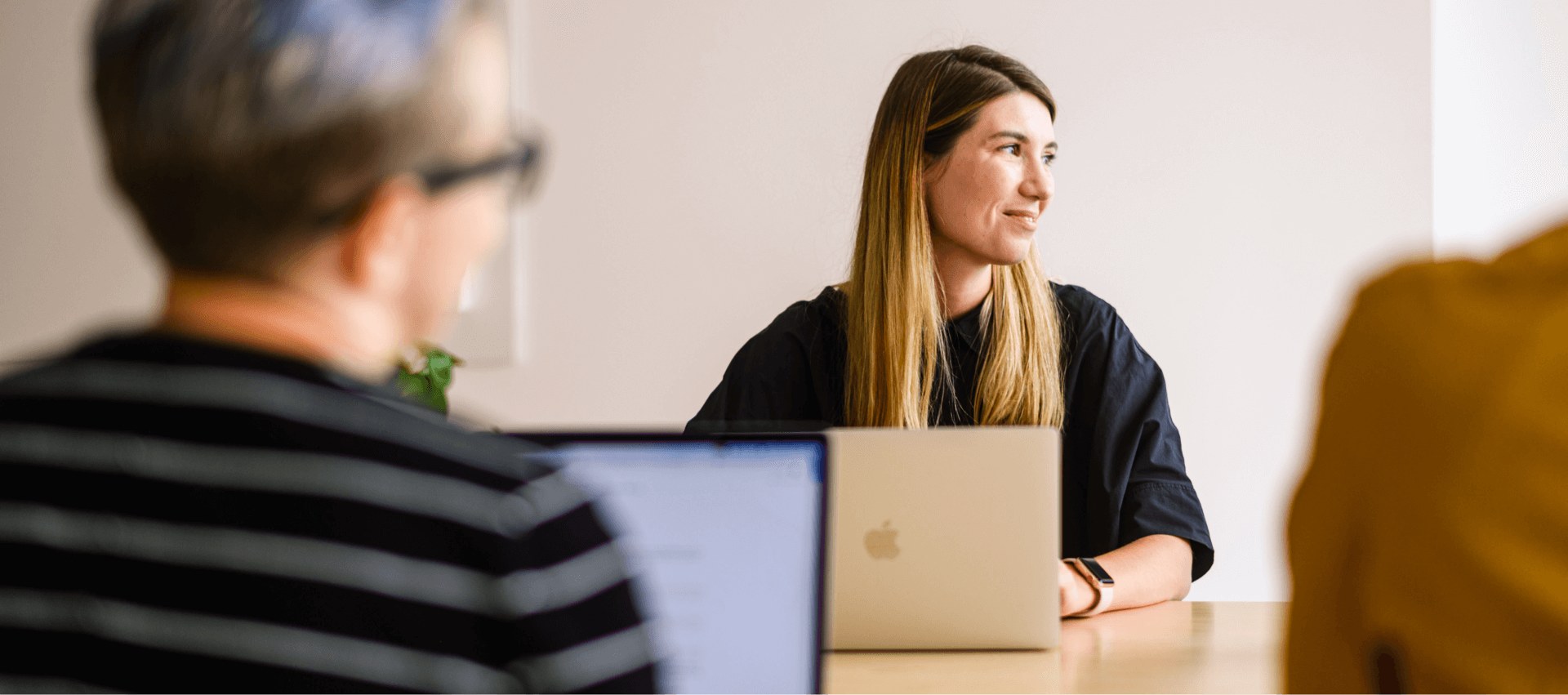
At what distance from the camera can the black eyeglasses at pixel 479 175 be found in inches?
18.3

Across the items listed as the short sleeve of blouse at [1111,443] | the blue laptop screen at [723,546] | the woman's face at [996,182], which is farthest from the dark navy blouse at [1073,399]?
the blue laptop screen at [723,546]

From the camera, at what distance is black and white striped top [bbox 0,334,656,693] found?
1.46ft

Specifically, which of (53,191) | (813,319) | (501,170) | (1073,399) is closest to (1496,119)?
(1073,399)

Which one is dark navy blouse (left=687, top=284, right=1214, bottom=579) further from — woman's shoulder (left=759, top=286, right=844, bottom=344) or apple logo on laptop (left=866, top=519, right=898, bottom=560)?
apple logo on laptop (left=866, top=519, right=898, bottom=560)

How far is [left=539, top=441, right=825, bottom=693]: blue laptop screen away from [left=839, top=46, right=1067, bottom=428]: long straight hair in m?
0.95

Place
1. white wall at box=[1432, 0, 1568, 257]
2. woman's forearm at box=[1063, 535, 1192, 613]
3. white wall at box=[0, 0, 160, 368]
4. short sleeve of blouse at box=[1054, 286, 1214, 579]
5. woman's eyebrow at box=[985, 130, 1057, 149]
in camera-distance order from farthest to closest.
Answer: white wall at box=[0, 0, 160, 368], white wall at box=[1432, 0, 1568, 257], woman's eyebrow at box=[985, 130, 1057, 149], short sleeve of blouse at box=[1054, 286, 1214, 579], woman's forearm at box=[1063, 535, 1192, 613]

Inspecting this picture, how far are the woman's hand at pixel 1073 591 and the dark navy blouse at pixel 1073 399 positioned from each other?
0.43 m

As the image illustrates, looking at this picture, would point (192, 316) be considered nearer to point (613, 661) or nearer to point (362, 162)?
point (362, 162)

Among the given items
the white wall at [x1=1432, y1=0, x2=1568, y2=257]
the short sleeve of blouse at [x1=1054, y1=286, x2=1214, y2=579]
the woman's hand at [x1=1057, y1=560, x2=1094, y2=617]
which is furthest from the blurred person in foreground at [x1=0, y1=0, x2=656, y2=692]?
the white wall at [x1=1432, y1=0, x2=1568, y2=257]

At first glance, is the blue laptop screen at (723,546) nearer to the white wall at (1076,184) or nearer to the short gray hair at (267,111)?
the short gray hair at (267,111)

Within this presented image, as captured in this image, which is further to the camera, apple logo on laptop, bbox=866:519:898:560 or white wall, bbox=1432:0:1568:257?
white wall, bbox=1432:0:1568:257

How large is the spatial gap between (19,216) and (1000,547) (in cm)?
336

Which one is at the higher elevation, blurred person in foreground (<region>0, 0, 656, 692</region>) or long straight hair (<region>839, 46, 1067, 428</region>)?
long straight hair (<region>839, 46, 1067, 428</region>)

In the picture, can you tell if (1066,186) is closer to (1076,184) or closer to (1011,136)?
(1076,184)
